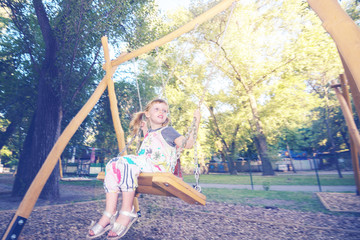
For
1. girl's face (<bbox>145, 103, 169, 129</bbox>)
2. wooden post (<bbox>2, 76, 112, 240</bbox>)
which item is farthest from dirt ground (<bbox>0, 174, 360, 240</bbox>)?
girl's face (<bbox>145, 103, 169, 129</bbox>)

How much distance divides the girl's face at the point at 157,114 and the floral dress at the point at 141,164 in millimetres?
137

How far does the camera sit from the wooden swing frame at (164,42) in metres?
1.69

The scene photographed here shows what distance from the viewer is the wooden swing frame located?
169 centimetres

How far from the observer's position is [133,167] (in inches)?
89.4

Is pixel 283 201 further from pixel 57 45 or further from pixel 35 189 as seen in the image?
pixel 57 45

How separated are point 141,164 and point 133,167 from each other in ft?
0.56

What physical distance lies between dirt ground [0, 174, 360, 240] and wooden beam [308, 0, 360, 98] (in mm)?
2553

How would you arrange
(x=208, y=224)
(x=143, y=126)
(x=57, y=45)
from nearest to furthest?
(x=143, y=126) → (x=208, y=224) → (x=57, y=45)

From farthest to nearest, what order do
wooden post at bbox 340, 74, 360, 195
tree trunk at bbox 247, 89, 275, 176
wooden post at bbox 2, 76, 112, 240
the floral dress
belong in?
tree trunk at bbox 247, 89, 275, 176 < wooden post at bbox 340, 74, 360, 195 < wooden post at bbox 2, 76, 112, 240 < the floral dress

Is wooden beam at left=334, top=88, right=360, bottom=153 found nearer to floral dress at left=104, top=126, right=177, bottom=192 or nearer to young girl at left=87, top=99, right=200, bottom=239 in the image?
young girl at left=87, top=99, right=200, bottom=239

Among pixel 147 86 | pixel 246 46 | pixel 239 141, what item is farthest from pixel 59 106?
pixel 239 141

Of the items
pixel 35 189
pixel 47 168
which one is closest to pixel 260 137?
pixel 47 168

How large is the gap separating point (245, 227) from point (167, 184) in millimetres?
2388

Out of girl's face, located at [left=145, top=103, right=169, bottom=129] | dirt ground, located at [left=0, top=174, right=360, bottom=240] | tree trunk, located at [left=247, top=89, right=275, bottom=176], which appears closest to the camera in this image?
girl's face, located at [left=145, top=103, right=169, bottom=129]
